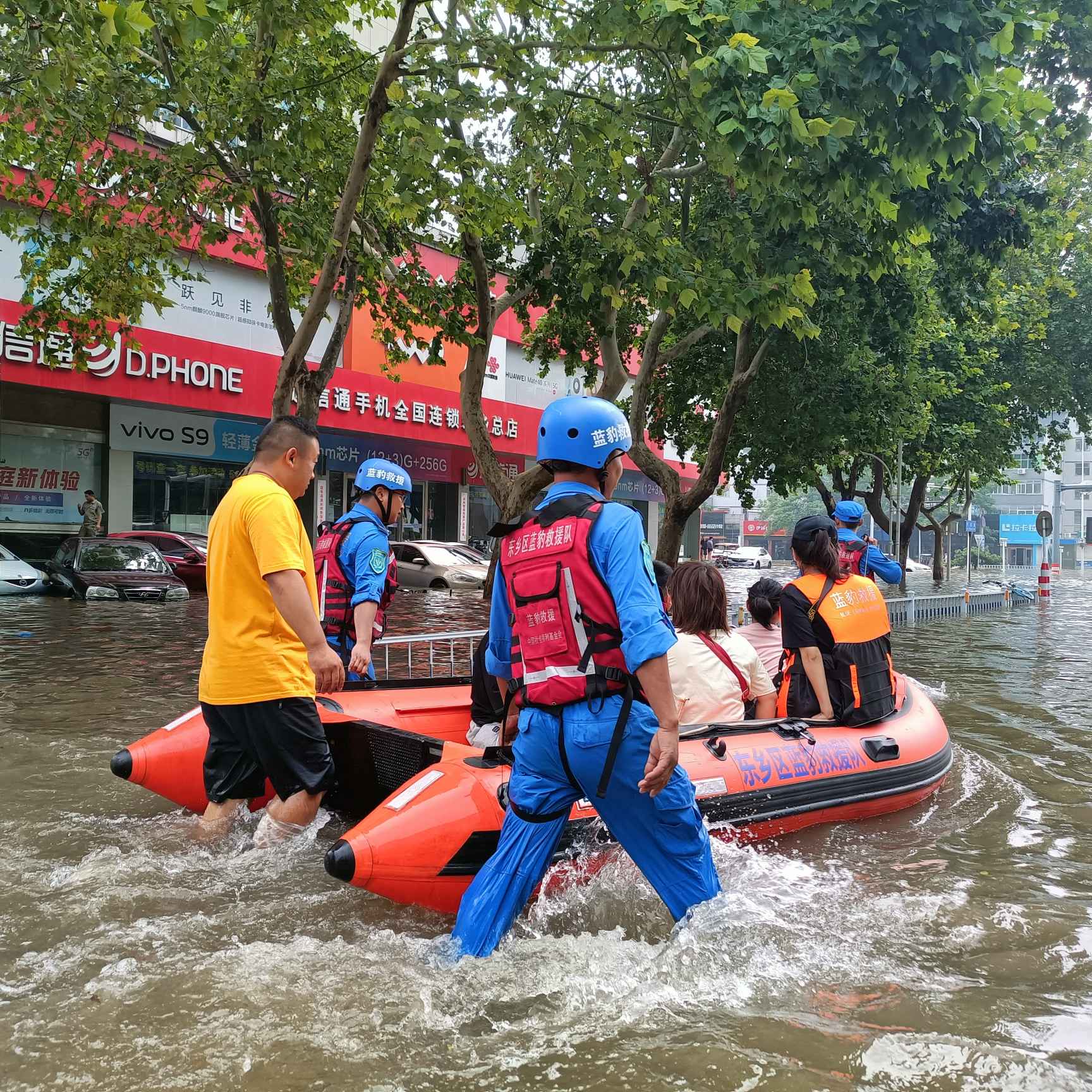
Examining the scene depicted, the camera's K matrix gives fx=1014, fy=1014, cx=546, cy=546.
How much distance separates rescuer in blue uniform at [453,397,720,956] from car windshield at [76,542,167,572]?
15.7m

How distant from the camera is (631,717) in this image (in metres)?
3.08

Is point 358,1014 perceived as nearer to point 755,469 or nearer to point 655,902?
point 655,902

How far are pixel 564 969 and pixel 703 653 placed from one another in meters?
2.24

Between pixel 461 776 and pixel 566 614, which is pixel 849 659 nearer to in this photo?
pixel 461 776

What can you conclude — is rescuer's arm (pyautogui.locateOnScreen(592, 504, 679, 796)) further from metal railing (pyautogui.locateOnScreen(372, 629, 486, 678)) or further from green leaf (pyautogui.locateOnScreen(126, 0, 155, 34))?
metal railing (pyautogui.locateOnScreen(372, 629, 486, 678))

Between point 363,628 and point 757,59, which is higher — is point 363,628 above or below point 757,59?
below

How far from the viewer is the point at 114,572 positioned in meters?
17.2

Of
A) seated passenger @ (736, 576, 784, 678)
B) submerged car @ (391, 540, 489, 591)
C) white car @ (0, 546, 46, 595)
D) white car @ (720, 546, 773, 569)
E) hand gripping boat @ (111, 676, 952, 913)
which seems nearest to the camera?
hand gripping boat @ (111, 676, 952, 913)

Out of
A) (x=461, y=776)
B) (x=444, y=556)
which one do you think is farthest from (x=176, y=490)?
(x=461, y=776)

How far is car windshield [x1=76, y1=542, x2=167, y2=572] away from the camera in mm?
17266

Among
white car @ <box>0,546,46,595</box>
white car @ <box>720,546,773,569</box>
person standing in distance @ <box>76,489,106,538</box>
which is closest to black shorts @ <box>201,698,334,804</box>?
white car @ <box>0,546,46,595</box>

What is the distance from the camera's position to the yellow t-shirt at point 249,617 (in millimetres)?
4004

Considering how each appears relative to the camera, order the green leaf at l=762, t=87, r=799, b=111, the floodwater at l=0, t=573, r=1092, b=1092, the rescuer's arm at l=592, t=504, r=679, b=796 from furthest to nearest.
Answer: the green leaf at l=762, t=87, r=799, b=111 → the rescuer's arm at l=592, t=504, r=679, b=796 → the floodwater at l=0, t=573, r=1092, b=1092

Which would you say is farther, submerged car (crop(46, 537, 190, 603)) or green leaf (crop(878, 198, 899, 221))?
submerged car (crop(46, 537, 190, 603))
